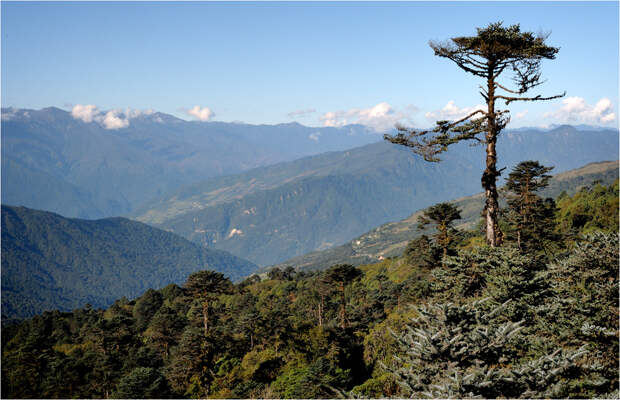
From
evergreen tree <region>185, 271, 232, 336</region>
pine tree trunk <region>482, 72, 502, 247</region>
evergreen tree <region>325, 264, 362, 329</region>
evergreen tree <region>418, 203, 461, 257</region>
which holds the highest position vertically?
pine tree trunk <region>482, 72, 502, 247</region>

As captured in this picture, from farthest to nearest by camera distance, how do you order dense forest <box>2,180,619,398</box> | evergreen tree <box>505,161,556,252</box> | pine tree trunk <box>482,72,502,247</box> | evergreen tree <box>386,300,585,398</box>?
evergreen tree <box>505,161,556,252</box>
pine tree trunk <box>482,72,502,247</box>
dense forest <box>2,180,619,398</box>
evergreen tree <box>386,300,585,398</box>

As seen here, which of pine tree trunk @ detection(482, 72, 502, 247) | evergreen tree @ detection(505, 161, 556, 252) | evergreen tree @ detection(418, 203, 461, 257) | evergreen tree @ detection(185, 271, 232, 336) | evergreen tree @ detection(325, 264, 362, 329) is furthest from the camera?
evergreen tree @ detection(325, 264, 362, 329)

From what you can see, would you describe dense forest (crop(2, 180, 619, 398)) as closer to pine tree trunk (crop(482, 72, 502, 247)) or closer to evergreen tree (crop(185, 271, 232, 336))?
evergreen tree (crop(185, 271, 232, 336))

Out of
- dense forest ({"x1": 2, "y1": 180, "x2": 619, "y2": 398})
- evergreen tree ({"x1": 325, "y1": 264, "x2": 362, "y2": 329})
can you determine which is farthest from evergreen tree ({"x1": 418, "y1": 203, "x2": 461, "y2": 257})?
evergreen tree ({"x1": 325, "y1": 264, "x2": 362, "y2": 329})

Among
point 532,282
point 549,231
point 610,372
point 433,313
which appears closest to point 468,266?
point 532,282

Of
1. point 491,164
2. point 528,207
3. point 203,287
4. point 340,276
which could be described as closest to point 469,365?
point 491,164

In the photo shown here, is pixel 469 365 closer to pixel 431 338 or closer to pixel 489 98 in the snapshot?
pixel 431 338

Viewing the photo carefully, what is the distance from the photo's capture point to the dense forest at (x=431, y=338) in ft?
29.9

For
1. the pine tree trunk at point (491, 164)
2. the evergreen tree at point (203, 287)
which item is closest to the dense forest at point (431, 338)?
the evergreen tree at point (203, 287)

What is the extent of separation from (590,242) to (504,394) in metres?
9.90

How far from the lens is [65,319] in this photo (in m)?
96.7

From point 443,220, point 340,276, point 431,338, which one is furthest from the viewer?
point 340,276

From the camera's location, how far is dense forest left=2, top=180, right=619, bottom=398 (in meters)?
9.12

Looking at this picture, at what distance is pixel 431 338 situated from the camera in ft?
29.4
